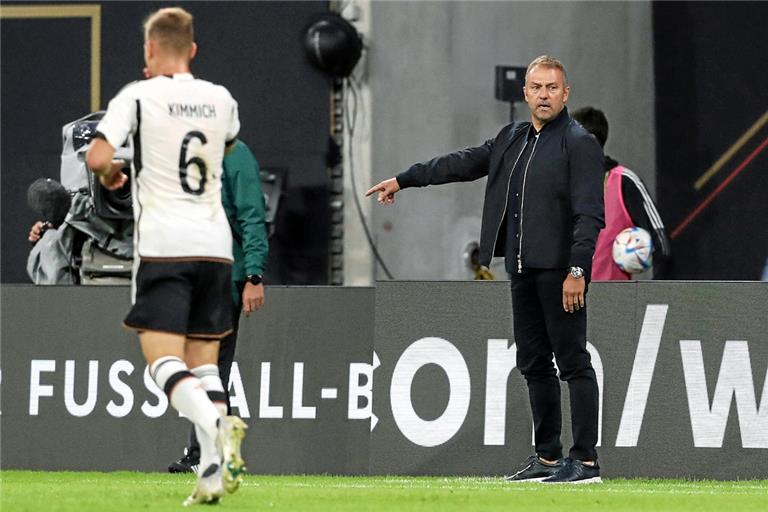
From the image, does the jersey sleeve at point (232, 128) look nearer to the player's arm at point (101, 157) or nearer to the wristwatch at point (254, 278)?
the player's arm at point (101, 157)

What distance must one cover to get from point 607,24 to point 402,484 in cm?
605

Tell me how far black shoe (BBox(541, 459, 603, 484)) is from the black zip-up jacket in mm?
925

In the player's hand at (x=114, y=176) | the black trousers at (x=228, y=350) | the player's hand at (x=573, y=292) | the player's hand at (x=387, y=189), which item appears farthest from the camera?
the black trousers at (x=228, y=350)

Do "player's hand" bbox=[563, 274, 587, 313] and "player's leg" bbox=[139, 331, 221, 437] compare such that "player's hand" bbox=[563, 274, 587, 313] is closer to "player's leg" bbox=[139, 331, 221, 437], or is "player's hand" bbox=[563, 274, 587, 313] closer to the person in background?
the person in background

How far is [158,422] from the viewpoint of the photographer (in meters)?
9.31

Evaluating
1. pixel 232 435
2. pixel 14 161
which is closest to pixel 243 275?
pixel 232 435

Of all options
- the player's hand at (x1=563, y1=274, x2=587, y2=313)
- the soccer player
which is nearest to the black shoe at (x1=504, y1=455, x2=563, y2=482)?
the player's hand at (x1=563, y1=274, x2=587, y2=313)

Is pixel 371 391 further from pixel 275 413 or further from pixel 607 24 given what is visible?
pixel 607 24

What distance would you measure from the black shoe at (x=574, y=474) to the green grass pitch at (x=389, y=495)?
0.29 ft

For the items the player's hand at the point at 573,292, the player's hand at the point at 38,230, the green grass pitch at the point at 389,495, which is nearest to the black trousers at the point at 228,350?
the green grass pitch at the point at 389,495

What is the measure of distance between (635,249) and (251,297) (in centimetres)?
214

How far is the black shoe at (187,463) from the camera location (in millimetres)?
8570

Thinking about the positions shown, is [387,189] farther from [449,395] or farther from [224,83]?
[224,83]

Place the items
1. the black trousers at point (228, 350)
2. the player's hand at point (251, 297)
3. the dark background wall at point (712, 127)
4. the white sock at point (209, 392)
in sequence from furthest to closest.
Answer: the dark background wall at point (712, 127) → the black trousers at point (228, 350) → the player's hand at point (251, 297) → the white sock at point (209, 392)
